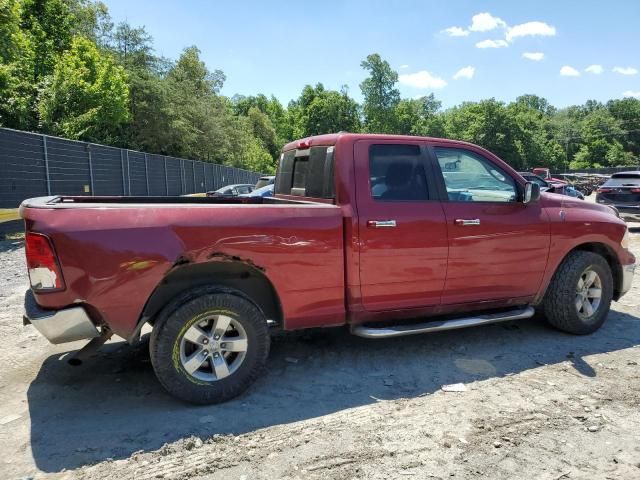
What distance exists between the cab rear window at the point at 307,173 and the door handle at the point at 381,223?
0.40 meters

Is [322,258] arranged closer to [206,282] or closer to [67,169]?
[206,282]

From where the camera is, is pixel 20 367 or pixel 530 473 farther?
pixel 20 367

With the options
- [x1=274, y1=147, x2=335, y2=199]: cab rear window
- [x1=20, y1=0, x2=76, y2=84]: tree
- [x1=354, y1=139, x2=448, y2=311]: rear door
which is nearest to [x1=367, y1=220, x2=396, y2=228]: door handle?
[x1=354, y1=139, x2=448, y2=311]: rear door

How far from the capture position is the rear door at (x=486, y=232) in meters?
4.34

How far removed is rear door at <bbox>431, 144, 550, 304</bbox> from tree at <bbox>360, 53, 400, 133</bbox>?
77.4 m

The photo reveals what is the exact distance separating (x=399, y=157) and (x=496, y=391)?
6.96 feet

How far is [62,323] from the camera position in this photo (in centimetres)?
314

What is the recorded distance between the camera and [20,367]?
4180 millimetres

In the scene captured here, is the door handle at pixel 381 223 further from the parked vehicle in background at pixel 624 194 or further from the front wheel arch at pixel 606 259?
the parked vehicle in background at pixel 624 194

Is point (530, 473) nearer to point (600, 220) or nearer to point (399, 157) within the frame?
point (399, 157)

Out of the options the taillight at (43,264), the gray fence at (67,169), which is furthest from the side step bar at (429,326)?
the gray fence at (67,169)

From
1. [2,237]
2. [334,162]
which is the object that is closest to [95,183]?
[2,237]

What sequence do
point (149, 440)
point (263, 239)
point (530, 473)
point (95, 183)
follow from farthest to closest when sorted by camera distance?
point (95, 183), point (263, 239), point (149, 440), point (530, 473)

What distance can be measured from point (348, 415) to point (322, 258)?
1.19 metres
